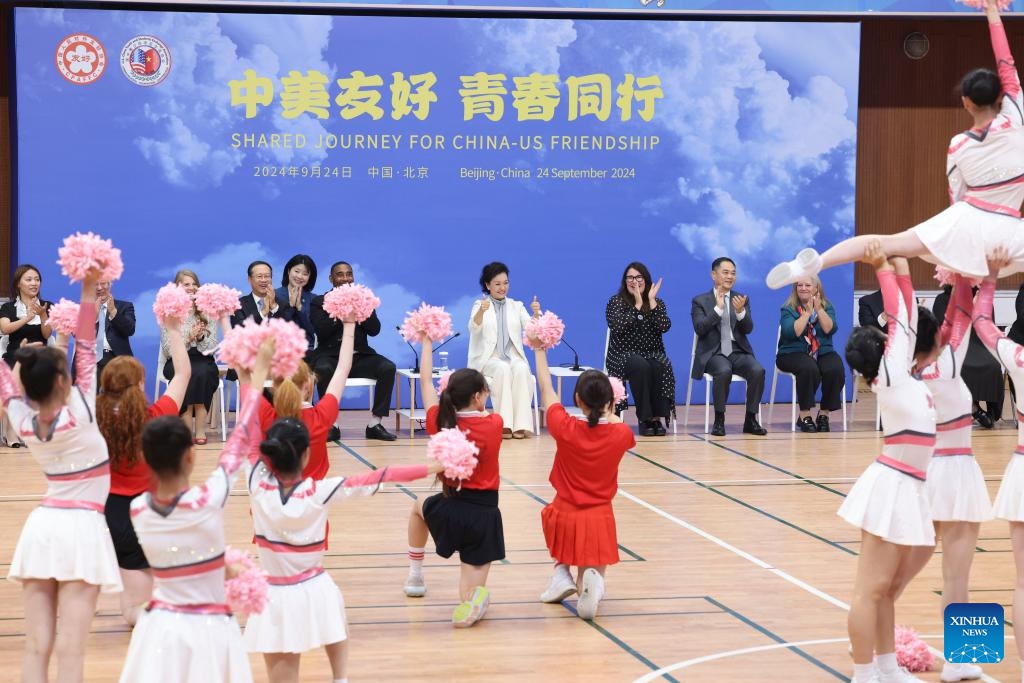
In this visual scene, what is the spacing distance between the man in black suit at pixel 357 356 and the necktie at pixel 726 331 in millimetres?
2748

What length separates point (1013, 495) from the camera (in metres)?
5.00

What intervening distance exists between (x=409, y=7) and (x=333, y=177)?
1.65 metres

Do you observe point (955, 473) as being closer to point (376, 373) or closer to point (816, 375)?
point (816, 375)

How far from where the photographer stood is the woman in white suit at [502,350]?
1123 cm

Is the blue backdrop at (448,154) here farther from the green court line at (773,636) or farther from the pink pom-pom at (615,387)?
the green court line at (773,636)

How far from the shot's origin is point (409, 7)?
12.4 metres

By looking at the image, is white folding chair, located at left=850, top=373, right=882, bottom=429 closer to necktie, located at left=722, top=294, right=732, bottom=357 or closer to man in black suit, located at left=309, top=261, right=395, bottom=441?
→ necktie, located at left=722, top=294, right=732, bottom=357

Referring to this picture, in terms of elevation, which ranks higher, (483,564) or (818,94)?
(818,94)

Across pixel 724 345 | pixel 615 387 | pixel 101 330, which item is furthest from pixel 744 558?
pixel 101 330

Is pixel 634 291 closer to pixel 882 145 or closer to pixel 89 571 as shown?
pixel 882 145

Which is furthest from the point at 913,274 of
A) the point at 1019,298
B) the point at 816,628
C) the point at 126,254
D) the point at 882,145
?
the point at 816,628

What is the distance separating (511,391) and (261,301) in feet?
6.90

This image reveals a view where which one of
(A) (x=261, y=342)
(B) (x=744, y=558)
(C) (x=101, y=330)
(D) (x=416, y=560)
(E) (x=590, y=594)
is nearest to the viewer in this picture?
(A) (x=261, y=342)

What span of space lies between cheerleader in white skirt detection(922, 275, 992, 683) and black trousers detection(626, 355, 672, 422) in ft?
19.3
